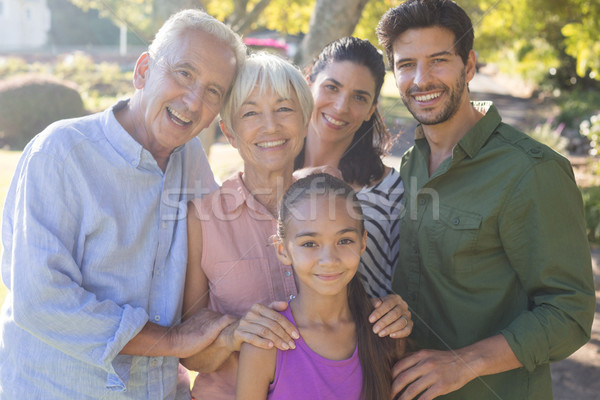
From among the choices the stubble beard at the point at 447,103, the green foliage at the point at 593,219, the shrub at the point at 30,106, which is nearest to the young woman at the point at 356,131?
the stubble beard at the point at 447,103

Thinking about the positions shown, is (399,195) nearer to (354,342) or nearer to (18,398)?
(354,342)

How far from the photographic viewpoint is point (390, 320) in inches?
91.0

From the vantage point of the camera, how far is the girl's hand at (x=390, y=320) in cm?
230

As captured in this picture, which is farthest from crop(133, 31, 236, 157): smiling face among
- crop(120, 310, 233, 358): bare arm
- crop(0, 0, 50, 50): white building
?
crop(0, 0, 50, 50): white building

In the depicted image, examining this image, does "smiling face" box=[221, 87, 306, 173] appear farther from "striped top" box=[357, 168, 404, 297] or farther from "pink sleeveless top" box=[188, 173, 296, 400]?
"striped top" box=[357, 168, 404, 297]

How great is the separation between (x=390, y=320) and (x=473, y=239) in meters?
0.50

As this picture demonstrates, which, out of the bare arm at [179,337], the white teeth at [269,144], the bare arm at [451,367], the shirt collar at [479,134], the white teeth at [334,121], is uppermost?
the shirt collar at [479,134]

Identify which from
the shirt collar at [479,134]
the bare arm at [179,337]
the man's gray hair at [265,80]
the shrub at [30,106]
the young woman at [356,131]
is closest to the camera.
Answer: the bare arm at [179,337]

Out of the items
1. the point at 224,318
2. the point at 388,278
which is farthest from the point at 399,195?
the point at 224,318

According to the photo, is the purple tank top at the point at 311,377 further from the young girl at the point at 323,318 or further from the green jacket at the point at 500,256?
the green jacket at the point at 500,256

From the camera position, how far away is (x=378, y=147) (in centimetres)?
350

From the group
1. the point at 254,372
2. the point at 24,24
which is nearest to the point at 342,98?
the point at 254,372

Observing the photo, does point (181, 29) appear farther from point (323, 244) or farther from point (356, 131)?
point (356, 131)

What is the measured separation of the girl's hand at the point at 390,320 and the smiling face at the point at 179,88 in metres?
1.16
